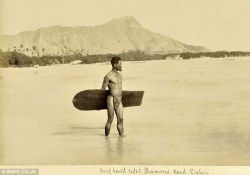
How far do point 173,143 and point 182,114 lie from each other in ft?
0.43

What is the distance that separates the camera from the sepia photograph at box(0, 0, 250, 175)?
2107 millimetres

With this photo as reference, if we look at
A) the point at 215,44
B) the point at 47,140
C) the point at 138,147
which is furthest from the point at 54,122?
the point at 215,44

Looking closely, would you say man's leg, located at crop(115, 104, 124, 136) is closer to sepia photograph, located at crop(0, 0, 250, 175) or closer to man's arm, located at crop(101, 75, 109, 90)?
sepia photograph, located at crop(0, 0, 250, 175)

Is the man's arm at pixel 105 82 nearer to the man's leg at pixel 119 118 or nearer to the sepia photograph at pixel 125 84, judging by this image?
the sepia photograph at pixel 125 84

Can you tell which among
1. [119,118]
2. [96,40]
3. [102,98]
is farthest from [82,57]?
[119,118]

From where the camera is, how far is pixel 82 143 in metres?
2.16

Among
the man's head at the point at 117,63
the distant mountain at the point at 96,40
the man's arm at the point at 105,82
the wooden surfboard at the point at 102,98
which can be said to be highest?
the distant mountain at the point at 96,40

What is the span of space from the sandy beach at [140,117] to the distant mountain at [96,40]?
0.07 metres

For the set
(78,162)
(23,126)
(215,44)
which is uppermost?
(215,44)

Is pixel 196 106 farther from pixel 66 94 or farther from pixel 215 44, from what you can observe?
Answer: pixel 66 94

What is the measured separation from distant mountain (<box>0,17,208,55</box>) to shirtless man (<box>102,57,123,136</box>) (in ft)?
0.32

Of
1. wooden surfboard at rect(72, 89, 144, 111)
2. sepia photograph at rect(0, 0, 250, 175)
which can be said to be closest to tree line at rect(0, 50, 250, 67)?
sepia photograph at rect(0, 0, 250, 175)

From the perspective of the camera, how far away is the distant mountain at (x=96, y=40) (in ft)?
7.13

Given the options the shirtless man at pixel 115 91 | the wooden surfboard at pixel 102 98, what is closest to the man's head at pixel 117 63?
the shirtless man at pixel 115 91
